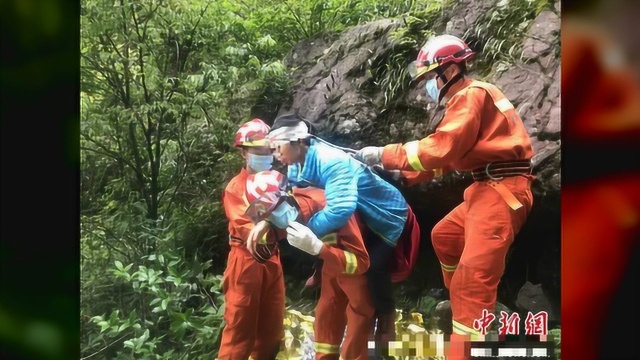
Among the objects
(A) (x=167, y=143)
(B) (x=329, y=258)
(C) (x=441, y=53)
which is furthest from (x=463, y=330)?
(A) (x=167, y=143)

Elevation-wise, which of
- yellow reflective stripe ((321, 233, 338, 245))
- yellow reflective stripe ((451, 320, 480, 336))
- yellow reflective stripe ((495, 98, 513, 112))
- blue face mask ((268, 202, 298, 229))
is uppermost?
yellow reflective stripe ((495, 98, 513, 112))

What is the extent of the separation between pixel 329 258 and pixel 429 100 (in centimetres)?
72

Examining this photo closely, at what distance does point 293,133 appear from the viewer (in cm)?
227

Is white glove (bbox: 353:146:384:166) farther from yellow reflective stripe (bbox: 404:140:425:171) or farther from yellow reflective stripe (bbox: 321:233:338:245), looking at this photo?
yellow reflective stripe (bbox: 321:233:338:245)

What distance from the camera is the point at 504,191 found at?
7.24 feet

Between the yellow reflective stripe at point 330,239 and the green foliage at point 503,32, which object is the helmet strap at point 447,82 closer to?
the green foliage at point 503,32

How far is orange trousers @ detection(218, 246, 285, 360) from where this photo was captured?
2.29 meters

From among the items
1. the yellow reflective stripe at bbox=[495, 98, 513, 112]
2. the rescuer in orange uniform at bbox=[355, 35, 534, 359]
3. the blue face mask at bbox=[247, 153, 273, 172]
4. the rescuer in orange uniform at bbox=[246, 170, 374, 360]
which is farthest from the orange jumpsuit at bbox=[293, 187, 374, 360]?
the yellow reflective stripe at bbox=[495, 98, 513, 112]

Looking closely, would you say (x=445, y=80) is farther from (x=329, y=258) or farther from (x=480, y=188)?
(x=329, y=258)

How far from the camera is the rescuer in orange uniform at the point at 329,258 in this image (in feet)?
7.38

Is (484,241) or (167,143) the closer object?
(484,241)
